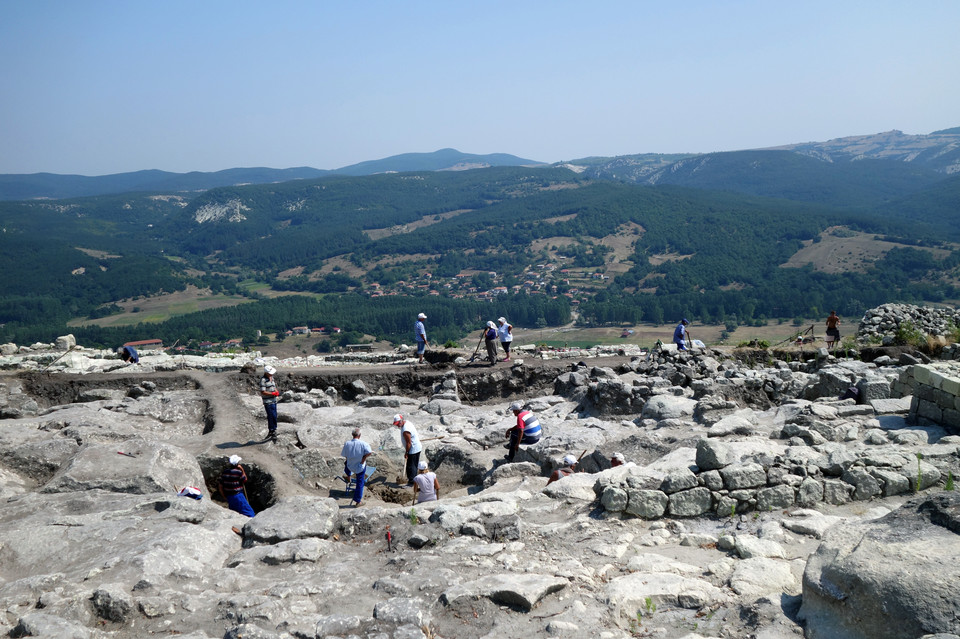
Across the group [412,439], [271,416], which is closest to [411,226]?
[271,416]

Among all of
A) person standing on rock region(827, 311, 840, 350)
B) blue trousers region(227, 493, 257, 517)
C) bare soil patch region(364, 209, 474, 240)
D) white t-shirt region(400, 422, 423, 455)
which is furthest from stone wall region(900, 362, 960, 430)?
bare soil patch region(364, 209, 474, 240)

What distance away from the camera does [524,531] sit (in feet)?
25.6

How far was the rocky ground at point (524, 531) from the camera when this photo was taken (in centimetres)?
564

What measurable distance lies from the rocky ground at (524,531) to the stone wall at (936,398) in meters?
0.20

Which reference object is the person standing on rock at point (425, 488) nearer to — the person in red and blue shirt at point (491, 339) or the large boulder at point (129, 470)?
→ the large boulder at point (129, 470)

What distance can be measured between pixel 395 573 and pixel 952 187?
18836cm

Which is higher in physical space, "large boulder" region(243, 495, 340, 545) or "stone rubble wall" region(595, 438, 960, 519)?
"stone rubble wall" region(595, 438, 960, 519)

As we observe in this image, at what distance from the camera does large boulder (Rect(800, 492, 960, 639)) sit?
4.70 m

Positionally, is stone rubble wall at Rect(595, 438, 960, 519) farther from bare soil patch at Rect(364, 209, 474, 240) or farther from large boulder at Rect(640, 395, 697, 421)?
bare soil patch at Rect(364, 209, 474, 240)

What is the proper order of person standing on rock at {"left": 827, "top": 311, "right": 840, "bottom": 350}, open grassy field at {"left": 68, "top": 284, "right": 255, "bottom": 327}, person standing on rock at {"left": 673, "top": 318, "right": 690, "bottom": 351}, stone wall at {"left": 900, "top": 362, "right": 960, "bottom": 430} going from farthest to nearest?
open grassy field at {"left": 68, "top": 284, "right": 255, "bottom": 327} < person standing on rock at {"left": 827, "top": 311, "right": 840, "bottom": 350} < person standing on rock at {"left": 673, "top": 318, "right": 690, "bottom": 351} < stone wall at {"left": 900, "top": 362, "right": 960, "bottom": 430}

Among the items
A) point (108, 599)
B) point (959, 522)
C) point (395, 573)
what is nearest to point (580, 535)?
point (395, 573)

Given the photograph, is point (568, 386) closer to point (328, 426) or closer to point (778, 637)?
point (328, 426)

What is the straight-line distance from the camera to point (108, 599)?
6.09 meters

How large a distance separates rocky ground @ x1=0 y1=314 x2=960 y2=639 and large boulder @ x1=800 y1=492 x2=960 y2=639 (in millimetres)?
17
